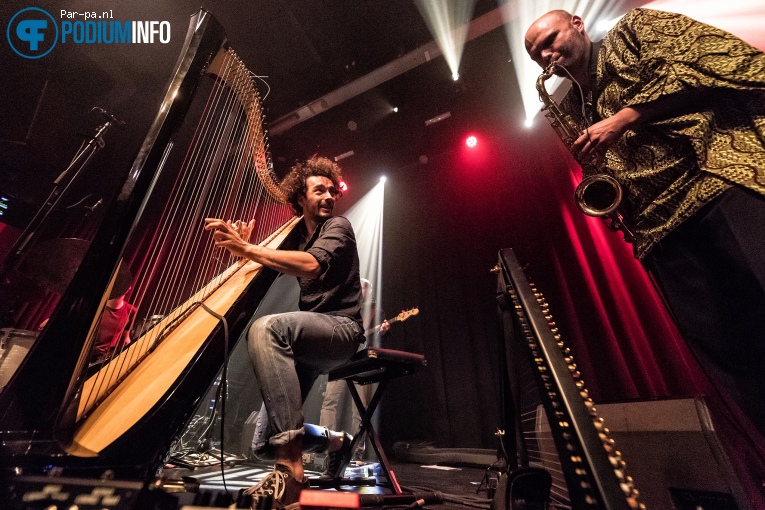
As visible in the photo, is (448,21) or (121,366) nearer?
(121,366)

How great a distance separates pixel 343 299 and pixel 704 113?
61.2 inches

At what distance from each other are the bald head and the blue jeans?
1.67 meters

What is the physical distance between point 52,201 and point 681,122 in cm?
361

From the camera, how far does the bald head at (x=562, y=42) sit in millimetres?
1699

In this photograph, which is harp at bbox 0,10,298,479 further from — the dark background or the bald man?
the dark background

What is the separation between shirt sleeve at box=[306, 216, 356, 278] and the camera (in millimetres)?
1619

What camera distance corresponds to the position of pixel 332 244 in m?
1.67

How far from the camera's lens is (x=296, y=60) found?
4.57 metres

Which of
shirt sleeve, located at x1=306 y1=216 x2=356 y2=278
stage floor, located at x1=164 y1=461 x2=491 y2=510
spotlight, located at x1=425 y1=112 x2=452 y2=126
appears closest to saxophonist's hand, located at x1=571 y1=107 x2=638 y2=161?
shirt sleeve, located at x1=306 y1=216 x2=356 y2=278

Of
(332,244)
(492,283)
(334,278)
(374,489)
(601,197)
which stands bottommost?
(374,489)

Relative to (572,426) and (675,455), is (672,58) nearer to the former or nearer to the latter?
(572,426)

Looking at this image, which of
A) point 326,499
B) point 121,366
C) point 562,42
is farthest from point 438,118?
point 326,499

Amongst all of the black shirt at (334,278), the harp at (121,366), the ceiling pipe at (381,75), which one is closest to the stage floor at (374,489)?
the harp at (121,366)

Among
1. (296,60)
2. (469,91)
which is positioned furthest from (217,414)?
(469,91)
